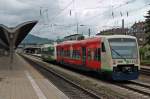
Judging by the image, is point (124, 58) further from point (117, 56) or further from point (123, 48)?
point (123, 48)

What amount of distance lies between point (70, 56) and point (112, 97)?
870 inches

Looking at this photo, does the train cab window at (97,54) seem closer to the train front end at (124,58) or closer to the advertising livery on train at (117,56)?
the advertising livery on train at (117,56)

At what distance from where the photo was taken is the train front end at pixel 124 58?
76.8 ft

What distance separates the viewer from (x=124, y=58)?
2372 centimetres

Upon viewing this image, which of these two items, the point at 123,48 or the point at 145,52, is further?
the point at 145,52

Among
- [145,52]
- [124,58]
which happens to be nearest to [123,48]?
[124,58]

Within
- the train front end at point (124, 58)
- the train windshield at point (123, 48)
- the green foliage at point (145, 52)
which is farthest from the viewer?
the green foliage at point (145, 52)

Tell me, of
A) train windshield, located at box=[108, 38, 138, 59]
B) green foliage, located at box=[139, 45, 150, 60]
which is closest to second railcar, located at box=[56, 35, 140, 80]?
train windshield, located at box=[108, 38, 138, 59]

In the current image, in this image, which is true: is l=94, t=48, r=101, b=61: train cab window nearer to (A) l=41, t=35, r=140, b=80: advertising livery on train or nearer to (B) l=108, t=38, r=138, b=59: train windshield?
(A) l=41, t=35, r=140, b=80: advertising livery on train

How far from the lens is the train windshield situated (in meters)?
23.8

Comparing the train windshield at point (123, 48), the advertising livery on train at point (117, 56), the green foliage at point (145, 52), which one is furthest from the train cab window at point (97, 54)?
the green foliage at point (145, 52)

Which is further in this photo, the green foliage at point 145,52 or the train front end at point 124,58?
the green foliage at point 145,52

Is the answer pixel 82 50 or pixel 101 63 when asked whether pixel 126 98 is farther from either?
pixel 82 50

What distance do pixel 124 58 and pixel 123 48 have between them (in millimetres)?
681
